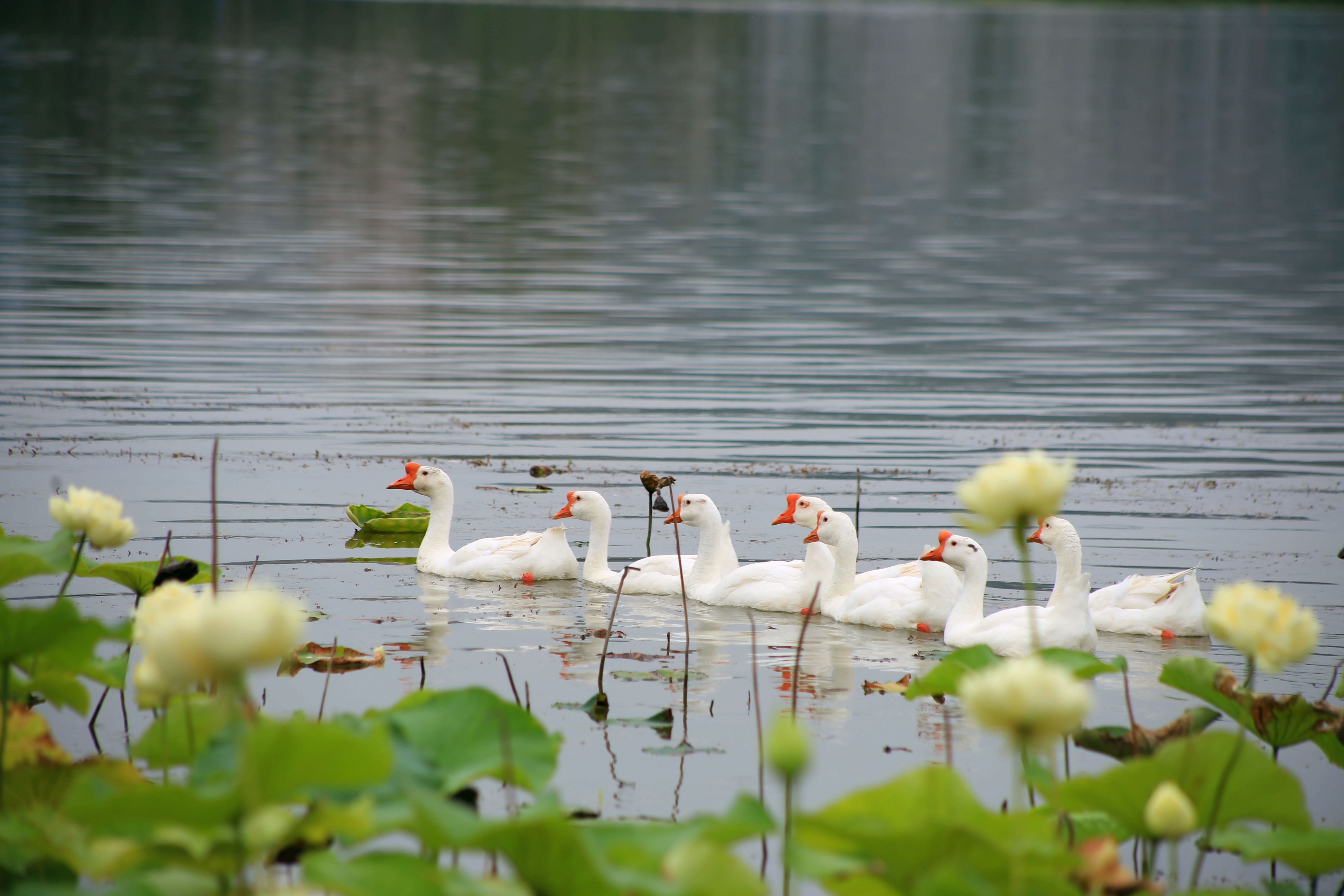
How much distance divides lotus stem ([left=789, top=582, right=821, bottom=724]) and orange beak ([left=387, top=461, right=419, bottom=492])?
2.89 m

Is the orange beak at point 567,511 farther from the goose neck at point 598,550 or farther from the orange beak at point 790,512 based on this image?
the orange beak at point 790,512

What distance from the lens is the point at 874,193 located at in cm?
3975

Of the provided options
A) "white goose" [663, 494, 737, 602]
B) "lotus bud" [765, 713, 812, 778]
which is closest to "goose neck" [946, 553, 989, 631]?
"white goose" [663, 494, 737, 602]

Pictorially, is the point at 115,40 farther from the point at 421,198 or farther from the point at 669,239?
the point at 669,239

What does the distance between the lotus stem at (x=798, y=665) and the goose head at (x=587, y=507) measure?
1490 millimetres

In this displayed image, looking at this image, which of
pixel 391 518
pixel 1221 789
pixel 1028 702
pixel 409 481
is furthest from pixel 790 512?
pixel 1028 702

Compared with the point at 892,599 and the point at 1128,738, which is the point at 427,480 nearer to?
the point at 892,599

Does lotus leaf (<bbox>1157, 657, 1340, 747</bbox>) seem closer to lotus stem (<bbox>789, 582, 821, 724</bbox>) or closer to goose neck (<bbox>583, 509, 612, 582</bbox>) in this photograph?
lotus stem (<bbox>789, 582, 821, 724</bbox>)

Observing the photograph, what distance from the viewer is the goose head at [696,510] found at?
10125 millimetres

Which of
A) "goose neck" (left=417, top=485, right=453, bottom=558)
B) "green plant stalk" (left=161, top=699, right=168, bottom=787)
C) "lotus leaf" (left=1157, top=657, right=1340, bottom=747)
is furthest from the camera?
"goose neck" (left=417, top=485, right=453, bottom=558)

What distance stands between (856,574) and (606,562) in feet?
5.45

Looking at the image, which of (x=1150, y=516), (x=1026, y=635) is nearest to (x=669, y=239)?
(x=1150, y=516)

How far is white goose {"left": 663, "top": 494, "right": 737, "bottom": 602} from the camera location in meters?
10.1

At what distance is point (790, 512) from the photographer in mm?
10125
